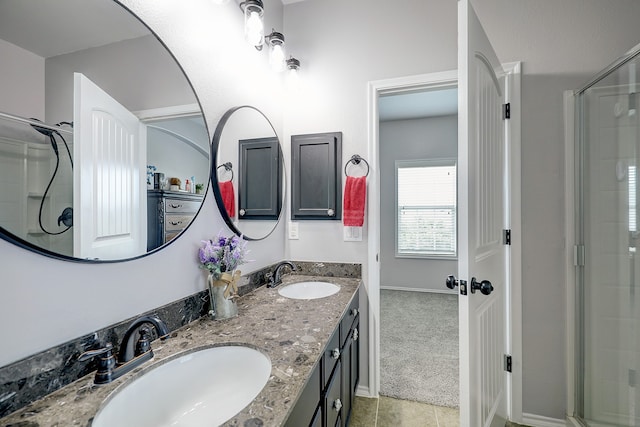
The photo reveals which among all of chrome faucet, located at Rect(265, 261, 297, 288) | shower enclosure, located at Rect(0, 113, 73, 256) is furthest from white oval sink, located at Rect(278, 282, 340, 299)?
shower enclosure, located at Rect(0, 113, 73, 256)

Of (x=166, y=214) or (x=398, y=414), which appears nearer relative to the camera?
(x=166, y=214)

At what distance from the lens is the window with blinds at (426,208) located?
441 cm

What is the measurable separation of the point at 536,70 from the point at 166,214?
2.18 meters

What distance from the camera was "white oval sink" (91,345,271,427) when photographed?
0.75 metres

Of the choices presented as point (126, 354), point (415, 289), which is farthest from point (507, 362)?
point (415, 289)

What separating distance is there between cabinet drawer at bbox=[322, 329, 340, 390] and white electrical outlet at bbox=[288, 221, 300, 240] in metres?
0.98

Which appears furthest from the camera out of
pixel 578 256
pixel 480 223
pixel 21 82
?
pixel 578 256

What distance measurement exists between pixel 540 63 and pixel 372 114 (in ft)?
3.37

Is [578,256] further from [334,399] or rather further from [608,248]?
[334,399]

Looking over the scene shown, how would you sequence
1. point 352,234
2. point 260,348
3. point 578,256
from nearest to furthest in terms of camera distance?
1. point 260,348
2. point 578,256
3. point 352,234

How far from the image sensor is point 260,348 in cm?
92

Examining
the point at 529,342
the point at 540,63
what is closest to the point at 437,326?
the point at 529,342

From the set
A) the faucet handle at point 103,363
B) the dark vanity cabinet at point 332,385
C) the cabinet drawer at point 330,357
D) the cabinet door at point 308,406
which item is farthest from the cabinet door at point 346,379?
the faucet handle at point 103,363

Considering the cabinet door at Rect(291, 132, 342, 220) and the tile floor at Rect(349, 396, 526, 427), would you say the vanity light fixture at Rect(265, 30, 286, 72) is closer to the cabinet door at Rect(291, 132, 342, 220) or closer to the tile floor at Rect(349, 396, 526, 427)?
the cabinet door at Rect(291, 132, 342, 220)
